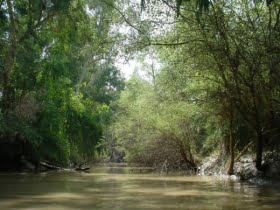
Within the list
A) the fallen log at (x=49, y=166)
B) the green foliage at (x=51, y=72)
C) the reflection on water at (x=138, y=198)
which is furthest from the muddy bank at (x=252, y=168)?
the fallen log at (x=49, y=166)

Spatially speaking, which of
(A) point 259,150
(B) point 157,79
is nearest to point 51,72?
(B) point 157,79

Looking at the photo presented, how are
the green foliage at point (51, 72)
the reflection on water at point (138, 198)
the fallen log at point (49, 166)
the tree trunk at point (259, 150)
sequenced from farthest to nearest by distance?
the fallen log at point (49, 166)
the green foliage at point (51, 72)
the tree trunk at point (259, 150)
the reflection on water at point (138, 198)

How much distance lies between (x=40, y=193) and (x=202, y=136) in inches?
534

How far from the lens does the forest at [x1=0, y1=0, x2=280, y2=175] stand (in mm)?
13492

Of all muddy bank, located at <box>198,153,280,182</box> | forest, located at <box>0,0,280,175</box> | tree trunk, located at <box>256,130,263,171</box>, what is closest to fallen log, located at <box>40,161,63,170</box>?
forest, located at <box>0,0,280,175</box>

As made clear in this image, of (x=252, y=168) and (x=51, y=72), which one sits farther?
(x=51, y=72)

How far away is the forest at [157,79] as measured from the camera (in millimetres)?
13492

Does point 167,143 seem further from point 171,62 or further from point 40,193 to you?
point 40,193

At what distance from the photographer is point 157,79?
22281 mm

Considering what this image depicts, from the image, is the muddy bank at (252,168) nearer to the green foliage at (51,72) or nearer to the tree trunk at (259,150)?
the tree trunk at (259,150)

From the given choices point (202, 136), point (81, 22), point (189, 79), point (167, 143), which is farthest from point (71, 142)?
point (189, 79)

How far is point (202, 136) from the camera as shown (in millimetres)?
24500

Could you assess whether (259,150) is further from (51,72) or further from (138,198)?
(51,72)

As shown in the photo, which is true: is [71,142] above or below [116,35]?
below
